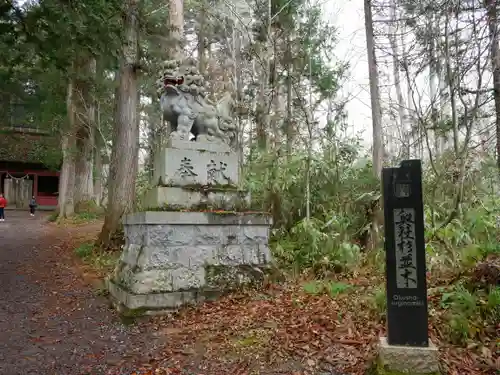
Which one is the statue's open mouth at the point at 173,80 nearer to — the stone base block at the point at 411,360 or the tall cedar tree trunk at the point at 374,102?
the tall cedar tree trunk at the point at 374,102

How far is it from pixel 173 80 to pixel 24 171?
24.4 metres

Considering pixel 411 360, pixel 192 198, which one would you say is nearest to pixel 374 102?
pixel 192 198

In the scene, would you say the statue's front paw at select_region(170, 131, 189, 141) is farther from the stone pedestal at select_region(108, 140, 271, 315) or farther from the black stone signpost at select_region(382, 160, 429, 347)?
the black stone signpost at select_region(382, 160, 429, 347)

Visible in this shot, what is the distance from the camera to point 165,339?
461cm

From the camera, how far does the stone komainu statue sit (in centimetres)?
620

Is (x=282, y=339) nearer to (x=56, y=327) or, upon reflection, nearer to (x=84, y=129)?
(x=56, y=327)

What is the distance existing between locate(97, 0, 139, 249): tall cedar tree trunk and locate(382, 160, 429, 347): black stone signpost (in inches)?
282

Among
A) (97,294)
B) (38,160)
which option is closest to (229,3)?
(97,294)

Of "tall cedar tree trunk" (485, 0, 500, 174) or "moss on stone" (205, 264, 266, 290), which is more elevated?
"tall cedar tree trunk" (485, 0, 500, 174)

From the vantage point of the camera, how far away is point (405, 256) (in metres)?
3.61

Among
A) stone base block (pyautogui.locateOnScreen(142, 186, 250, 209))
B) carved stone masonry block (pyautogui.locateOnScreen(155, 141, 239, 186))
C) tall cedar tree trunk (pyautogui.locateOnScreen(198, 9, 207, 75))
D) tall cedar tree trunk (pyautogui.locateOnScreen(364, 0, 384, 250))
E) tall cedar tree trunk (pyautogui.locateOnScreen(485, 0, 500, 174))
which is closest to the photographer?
tall cedar tree trunk (pyautogui.locateOnScreen(485, 0, 500, 174))

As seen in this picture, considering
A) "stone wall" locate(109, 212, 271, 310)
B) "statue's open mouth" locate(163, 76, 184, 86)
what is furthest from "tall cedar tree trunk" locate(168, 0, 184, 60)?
"stone wall" locate(109, 212, 271, 310)

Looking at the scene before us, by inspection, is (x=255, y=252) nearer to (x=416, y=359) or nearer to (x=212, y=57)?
(x=416, y=359)

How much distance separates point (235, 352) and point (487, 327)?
2.65 meters
